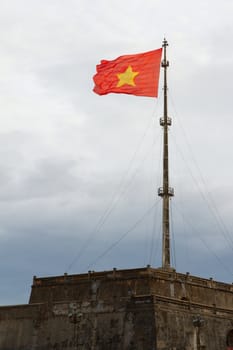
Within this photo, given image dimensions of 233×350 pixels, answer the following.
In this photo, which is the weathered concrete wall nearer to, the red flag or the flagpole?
the flagpole

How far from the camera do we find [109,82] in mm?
42500

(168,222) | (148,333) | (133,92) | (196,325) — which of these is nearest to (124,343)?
(148,333)

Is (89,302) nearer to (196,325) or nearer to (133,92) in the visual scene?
(196,325)

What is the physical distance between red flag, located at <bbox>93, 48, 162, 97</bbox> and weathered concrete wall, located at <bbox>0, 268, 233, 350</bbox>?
1242 cm

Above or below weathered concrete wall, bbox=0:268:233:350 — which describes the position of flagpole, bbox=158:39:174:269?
above

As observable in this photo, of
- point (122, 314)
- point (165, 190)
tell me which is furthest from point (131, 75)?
point (122, 314)

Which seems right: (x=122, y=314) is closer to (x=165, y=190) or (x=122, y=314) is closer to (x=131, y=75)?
(x=165, y=190)

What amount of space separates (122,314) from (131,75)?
643 inches

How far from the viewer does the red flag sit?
1638 inches

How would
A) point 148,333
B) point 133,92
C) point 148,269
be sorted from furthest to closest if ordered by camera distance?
point 133,92, point 148,269, point 148,333

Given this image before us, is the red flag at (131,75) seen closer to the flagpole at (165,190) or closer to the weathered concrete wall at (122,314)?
the flagpole at (165,190)

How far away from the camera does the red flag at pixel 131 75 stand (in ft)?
136

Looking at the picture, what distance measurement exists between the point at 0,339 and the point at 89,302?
738 cm

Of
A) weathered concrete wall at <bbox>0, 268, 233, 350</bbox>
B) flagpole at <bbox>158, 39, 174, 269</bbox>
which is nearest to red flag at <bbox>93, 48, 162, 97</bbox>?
flagpole at <bbox>158, 39, 174, 269</bbox>
